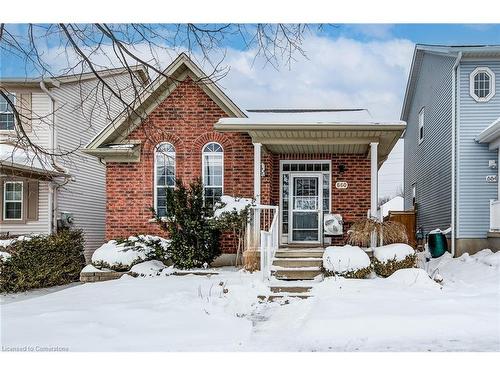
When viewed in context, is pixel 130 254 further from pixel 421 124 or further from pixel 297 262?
pixel 421 124

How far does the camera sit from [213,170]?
10.5 m

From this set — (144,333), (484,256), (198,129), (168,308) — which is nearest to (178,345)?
(144,333)

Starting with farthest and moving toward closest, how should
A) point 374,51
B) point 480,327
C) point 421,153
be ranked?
point 421,153 → point 374,51 → point 480,327

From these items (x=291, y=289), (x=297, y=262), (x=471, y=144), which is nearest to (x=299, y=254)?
(x=297, y=262)

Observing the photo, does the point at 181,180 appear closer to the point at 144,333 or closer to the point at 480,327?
the point at 144,333

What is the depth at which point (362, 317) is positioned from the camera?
20.4ft

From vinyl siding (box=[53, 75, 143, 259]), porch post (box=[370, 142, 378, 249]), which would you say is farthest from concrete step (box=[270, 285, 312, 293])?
vinyl siding (box=[53, 75, 143, 259])

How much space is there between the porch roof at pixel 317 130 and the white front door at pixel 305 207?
75 centimetres

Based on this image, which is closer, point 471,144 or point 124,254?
point 124,254

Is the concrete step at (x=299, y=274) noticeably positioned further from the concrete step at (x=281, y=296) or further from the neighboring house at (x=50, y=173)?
the neighboring house at (x=50, y=173)

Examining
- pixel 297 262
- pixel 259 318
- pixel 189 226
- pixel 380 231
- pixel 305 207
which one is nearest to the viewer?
pixel 259 318

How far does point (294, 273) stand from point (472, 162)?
510 centimetres

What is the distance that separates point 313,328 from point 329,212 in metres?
5.14

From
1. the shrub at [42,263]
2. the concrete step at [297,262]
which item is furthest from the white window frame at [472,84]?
the shrub at [42,263]
